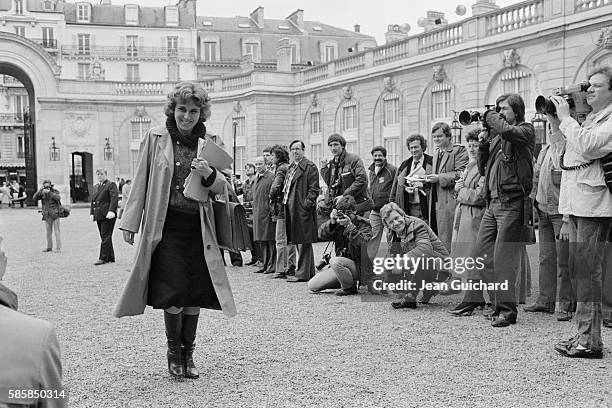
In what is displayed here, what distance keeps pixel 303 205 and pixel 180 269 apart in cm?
533

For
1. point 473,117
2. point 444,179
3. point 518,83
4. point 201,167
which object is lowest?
point 444,179

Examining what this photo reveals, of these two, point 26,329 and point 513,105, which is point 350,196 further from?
point 26,329

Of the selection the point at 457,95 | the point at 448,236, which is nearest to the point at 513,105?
the point at 448,236

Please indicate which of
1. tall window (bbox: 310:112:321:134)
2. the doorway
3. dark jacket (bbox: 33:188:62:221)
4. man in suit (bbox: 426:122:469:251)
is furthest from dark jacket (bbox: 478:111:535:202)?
the doorway

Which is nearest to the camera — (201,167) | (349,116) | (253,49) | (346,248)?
(201,167)

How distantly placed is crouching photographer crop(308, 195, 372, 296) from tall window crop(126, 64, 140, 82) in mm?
54750

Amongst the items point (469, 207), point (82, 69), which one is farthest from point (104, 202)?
point (82, 69)

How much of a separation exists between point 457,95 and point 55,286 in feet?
57.5

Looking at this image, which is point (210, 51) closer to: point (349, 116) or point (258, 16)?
point (258, 16)

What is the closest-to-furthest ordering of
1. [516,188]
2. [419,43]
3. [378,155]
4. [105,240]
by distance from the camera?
[516,188], [378,155], [105,240], [419,43]

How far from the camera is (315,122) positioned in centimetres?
3403

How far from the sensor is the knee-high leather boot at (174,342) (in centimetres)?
502

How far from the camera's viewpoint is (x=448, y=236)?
8.85m

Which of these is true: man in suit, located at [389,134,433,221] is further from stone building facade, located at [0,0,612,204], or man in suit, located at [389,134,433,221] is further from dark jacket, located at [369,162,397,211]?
stone building facade, located at [0,0,612,204]
